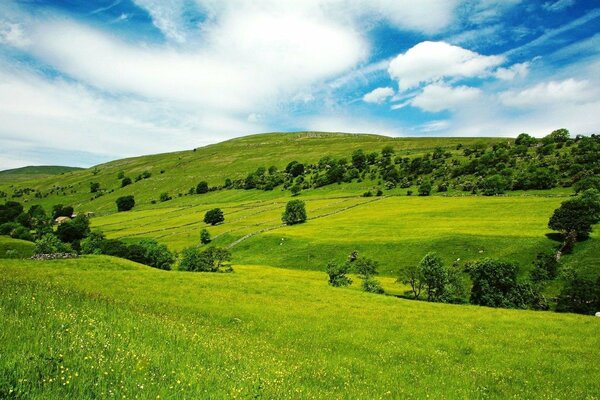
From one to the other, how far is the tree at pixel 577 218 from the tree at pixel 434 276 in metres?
38.8

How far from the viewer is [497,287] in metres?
62.4

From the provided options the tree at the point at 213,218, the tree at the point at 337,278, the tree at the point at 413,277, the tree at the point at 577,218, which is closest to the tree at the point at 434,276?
the tree at the point at 413,277

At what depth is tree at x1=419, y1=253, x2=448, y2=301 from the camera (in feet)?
201

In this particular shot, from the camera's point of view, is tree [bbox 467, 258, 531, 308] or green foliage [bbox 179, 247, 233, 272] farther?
green foliage [bbox 179, 247, 233, 272]

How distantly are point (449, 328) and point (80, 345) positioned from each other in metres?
26.7

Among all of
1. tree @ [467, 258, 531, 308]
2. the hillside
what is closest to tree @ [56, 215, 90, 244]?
the hillside

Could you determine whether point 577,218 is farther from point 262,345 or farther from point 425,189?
point 262,345

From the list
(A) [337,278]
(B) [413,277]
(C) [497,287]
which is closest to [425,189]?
(C) [497,287]

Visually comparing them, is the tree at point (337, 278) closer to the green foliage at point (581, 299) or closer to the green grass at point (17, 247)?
the green foliage at point (581, 299)

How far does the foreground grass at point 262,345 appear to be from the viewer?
8.50 m

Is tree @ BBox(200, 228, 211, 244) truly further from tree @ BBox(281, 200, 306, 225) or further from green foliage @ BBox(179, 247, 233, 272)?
green foliage @ BBox(179, 247, 233, 272)

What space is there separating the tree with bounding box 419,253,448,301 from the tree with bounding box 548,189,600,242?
38.8 m

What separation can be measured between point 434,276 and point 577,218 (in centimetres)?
4759

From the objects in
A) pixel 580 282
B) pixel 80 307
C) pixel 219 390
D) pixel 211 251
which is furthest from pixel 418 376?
pixel 211 251
